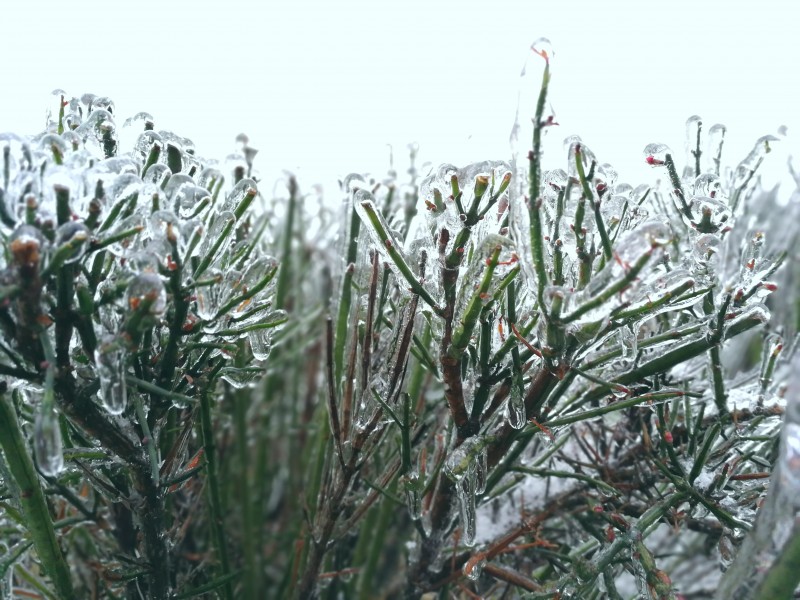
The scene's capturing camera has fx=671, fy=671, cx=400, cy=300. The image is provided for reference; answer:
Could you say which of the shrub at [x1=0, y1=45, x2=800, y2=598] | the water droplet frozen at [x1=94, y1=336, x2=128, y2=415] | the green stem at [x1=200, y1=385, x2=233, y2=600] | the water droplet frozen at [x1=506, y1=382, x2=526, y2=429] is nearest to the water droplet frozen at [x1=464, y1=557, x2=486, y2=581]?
the shrub at [x1=0, y1=45, x2=800, y2=598]

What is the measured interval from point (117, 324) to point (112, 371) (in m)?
0.13

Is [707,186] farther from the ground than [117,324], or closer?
farther from the ground

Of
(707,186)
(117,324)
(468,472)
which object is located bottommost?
(468,472)

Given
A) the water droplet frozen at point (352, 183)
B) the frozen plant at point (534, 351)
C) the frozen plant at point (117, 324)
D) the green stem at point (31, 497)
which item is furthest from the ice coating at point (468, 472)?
the green stem at point (31, 497)

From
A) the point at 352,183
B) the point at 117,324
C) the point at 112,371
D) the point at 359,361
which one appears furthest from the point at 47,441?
the point at 352,183

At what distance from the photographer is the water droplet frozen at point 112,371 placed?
0.73 metres

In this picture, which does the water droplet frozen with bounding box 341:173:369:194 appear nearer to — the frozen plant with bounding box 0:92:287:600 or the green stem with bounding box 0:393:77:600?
the frozen plant with bounding box 0:92:287:600

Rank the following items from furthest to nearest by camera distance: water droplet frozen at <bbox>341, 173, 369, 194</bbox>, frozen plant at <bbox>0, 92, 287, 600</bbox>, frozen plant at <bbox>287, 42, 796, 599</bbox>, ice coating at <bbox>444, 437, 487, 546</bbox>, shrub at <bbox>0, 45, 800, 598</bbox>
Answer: water droplet frozen at <bbox>341, 173, 369, 194</bbox>, ice coating at <bbox>444, 437, 487, 546</bbox>, frozen plant at <bbox>287, 42, 796, 599</bbox>, frozen plant at <bbox>0, 92, 287, 600</bbox>, shrub at <bbox>0, 45, 800, 598</bbox>

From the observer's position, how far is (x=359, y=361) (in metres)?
1.10

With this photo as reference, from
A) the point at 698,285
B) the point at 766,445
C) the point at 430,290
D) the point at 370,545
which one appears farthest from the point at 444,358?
the point at 766,445

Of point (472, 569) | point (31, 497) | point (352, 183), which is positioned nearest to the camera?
point (31, 497)

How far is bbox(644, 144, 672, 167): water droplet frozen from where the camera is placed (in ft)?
3.66

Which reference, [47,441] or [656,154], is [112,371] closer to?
[47,441]

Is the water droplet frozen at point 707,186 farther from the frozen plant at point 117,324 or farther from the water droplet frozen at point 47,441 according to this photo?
the water droplet frozen at point 47,441
